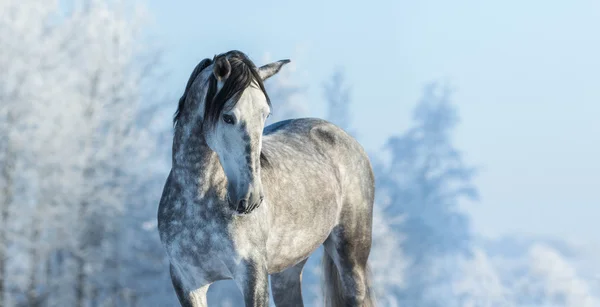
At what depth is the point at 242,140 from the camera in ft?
12.2

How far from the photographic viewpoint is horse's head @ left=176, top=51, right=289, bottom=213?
3.71 meters

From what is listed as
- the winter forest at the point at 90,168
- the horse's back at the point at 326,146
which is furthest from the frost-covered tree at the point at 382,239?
the horse's back at the point at 326,146

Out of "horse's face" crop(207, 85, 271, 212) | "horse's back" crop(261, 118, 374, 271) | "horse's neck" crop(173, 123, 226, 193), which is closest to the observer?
"horse's face" crop(207, 85, 271, 212)

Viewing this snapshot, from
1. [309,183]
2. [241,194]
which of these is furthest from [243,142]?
[309,183]

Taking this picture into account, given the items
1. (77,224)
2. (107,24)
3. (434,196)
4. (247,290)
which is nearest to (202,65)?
(247,290)

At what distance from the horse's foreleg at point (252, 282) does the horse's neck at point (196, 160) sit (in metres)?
0.51

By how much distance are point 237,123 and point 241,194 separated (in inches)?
14.8

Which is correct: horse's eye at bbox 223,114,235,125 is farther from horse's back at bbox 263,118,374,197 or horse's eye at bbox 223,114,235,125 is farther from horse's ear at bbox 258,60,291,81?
horse's back at bbox 263,118,374,197

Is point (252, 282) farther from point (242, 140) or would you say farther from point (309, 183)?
point (309, 183)

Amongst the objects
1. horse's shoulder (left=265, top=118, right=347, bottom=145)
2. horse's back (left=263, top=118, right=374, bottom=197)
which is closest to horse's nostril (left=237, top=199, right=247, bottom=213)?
horse's back (left=263, top=118, right=374, bottom=197)

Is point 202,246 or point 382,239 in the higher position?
point 382,239

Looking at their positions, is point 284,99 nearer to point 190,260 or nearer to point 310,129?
point 310,129

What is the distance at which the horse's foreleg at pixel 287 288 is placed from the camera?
5.70 m

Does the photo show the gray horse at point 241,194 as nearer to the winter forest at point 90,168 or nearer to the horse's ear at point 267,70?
the horse's ear at point 267,70
